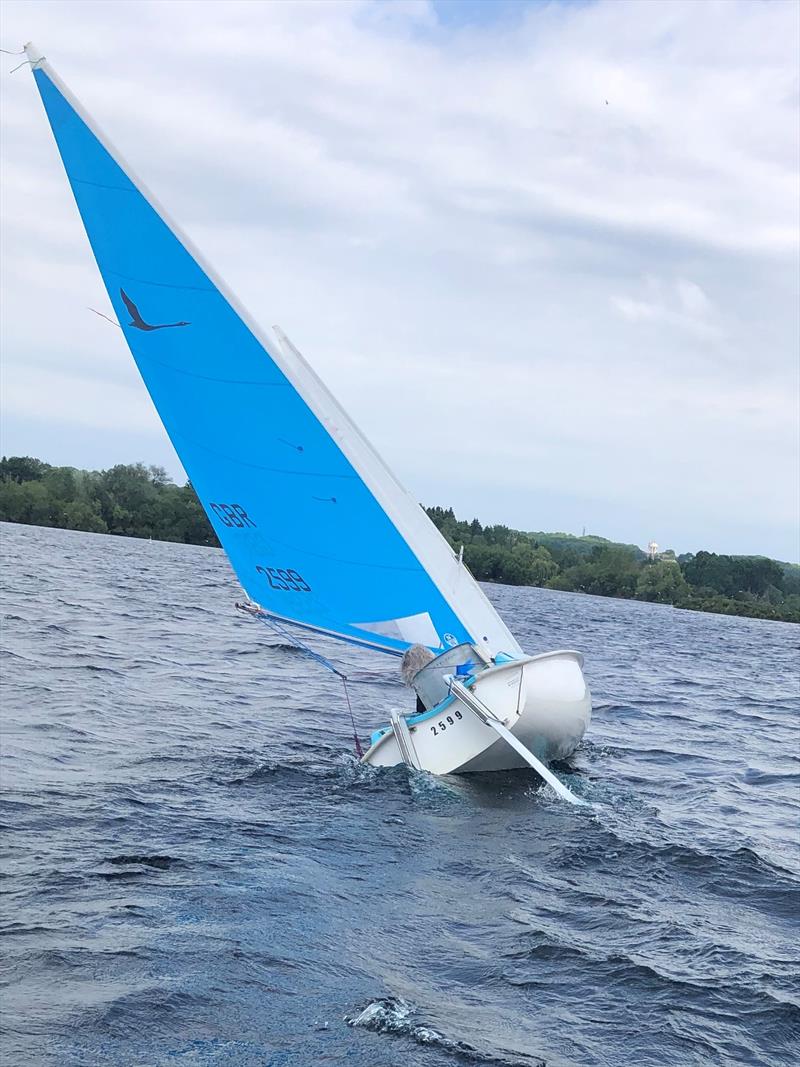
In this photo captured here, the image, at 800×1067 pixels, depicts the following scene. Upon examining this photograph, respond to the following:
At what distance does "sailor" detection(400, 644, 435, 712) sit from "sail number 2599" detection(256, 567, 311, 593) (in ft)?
4.80

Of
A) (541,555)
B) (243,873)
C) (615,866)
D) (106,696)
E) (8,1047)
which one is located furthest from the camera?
(541,555)

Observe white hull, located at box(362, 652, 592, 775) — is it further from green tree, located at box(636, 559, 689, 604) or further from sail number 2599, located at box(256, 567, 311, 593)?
green tree, located at box(636, 559, 689, 604)

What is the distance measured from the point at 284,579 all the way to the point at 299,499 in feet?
3.74

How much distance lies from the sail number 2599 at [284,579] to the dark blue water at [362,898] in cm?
223

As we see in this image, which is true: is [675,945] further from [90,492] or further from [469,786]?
[90,492]

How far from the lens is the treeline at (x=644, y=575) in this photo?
134 m

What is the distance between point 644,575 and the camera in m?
143

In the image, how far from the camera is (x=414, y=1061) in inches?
228

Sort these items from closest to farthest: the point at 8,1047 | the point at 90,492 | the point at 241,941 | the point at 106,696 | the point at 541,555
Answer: the point at 8,1047 → the point at 241,941 → the point at 106,696 → the point at 90,492 → the point at 541,555

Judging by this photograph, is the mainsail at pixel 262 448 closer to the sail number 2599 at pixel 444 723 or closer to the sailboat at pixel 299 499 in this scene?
the sailboat at pixel 299 499

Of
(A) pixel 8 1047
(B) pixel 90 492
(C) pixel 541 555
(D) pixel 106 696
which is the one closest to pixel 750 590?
(C) pixel 541 555

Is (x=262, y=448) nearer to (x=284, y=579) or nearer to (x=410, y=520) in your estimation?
(x=284, y=579)

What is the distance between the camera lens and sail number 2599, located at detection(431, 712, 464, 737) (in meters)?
12.0

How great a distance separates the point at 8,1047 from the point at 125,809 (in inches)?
193
